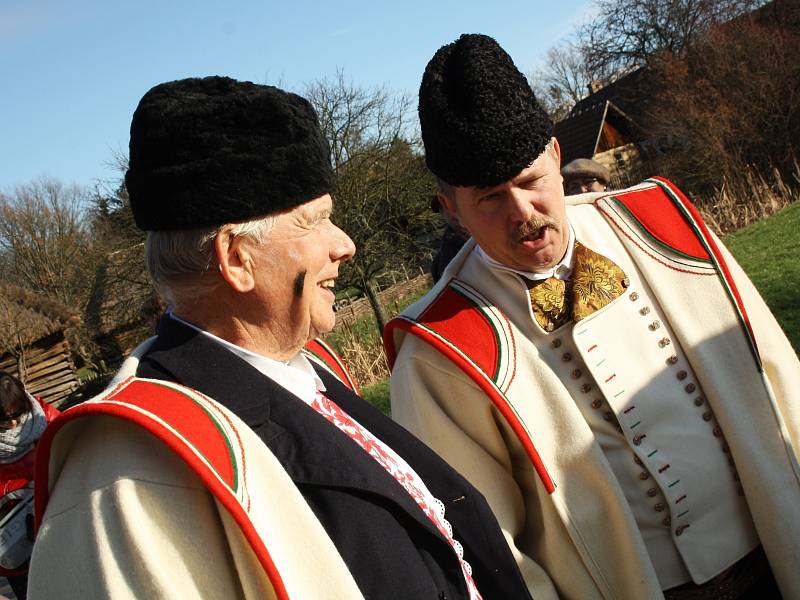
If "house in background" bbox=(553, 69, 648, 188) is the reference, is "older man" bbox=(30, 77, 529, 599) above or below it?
below

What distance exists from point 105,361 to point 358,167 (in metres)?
16.4

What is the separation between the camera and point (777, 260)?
916 cm

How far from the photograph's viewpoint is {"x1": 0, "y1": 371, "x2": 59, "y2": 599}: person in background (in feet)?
13.9

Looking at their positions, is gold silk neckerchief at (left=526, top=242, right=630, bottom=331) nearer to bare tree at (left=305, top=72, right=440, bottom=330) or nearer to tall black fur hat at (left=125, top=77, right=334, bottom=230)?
tall black fur hat at (left=125, top=77, right=334, bottom=230)

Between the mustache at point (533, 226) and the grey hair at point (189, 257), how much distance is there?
2.55ft

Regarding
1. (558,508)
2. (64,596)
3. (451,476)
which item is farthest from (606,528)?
(64,596)

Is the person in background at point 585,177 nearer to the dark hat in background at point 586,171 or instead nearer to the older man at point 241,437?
the dark hat in background at point 586,171

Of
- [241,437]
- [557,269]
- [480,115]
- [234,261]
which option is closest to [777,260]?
[557,269]

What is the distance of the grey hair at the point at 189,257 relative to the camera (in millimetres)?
1465

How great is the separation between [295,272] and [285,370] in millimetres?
211

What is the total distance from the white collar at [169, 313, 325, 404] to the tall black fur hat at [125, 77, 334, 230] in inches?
9.7

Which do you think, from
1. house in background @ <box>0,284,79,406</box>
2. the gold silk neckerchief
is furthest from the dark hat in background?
house in background @ <box>0,284,79,406</box>

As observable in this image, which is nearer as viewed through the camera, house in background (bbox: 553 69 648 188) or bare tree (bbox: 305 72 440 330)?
bare tree (bbox: 305 72 440 330)

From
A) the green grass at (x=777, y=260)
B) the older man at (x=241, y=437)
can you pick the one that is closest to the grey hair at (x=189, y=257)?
the older man at (x=241, y=437)
